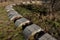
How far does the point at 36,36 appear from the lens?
5.89 metres

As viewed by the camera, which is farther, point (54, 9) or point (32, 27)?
point (54, 9)

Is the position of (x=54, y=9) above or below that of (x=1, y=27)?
below

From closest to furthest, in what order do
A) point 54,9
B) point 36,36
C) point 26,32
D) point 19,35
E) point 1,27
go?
point 36,36 < point 26,32 < point 19,35 < point 1,27 < point 54,9

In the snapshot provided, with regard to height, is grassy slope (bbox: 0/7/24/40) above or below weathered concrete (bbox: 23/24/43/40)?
below

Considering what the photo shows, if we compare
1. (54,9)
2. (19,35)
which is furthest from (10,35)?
(54,9)

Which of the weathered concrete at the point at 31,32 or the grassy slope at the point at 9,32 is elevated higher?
the weathered concrete at the point at 31,32

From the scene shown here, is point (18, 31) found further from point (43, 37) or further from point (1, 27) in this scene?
point (43, 37)

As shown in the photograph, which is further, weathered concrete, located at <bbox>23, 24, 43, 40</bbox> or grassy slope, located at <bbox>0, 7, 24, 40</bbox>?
grassy slope, located at <bbox>0, 7, 24, 40</bbox>

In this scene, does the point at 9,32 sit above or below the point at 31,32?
below

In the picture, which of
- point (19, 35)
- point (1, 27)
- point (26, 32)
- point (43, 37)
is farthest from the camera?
point (1, 27)

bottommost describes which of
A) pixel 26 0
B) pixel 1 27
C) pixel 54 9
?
pixel 26 0

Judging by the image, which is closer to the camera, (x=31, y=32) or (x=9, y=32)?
(x=31, y=32)

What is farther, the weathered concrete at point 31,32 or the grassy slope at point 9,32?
the grassy slope at point 9,32

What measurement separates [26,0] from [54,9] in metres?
5.11
